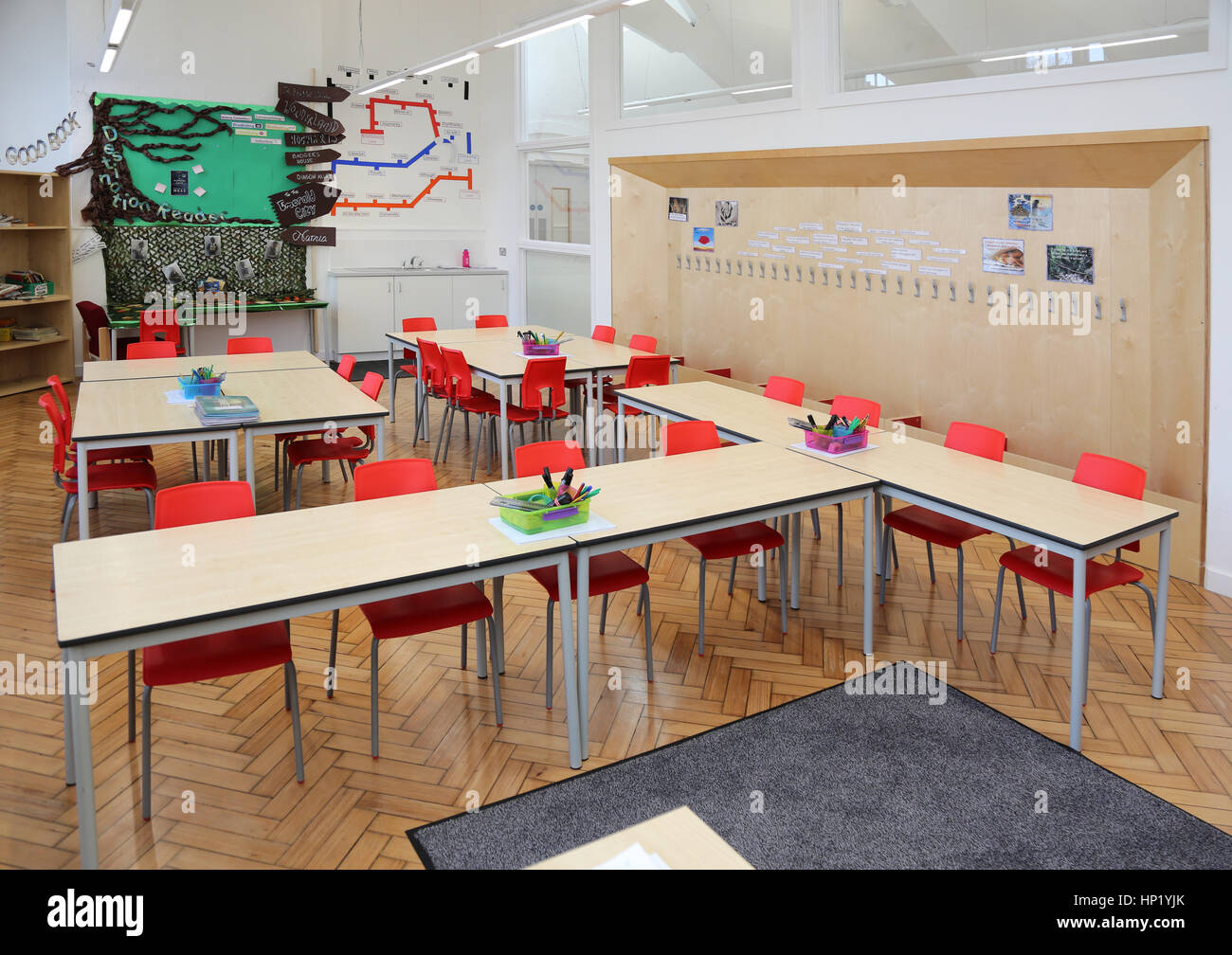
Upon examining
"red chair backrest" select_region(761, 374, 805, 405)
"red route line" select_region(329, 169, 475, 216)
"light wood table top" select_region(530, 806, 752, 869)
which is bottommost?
"light wood table top" select_region(530, 806, 752, 869)

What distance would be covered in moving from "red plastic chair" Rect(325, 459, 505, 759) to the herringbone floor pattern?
0.17 metres

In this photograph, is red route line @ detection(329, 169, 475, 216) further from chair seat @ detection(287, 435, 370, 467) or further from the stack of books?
the stack of books

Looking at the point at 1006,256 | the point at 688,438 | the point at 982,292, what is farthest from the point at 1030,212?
the point at 688,438

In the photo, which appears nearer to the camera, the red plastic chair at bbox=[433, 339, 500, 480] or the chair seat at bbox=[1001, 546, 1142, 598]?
the chair seat at bbox=[1001, 546, 1142, 598]

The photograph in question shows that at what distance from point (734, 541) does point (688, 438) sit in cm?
67

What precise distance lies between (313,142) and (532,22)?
549 cm

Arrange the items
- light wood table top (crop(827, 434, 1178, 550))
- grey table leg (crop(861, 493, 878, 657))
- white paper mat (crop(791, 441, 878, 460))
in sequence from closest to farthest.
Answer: light wood table top (crop(827, 434, 1178, 550))
grey table leg (crop(861, 493, 878, 657))
white paper mat (crop(791, 441, 878, 460))

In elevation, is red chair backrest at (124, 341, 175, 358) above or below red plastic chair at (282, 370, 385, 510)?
above

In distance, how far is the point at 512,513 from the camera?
11.8ft

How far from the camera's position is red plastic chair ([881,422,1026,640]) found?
4496 millimetres

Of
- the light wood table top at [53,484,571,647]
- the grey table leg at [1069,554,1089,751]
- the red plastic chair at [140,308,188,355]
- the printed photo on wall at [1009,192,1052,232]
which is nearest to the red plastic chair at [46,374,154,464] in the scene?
the light wood table top at [53,484,571,647]

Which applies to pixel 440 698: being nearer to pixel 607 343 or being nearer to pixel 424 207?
pixel 607 343

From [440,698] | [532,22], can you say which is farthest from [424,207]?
[440,698]

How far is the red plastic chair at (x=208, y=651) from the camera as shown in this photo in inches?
125
